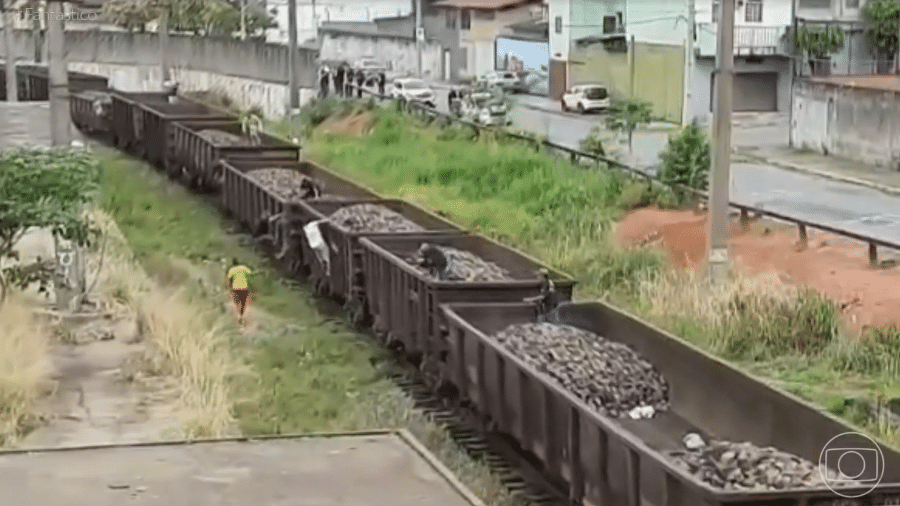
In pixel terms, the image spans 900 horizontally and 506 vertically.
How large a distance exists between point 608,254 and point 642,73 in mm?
39285

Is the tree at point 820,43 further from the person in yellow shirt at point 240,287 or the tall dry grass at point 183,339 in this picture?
the person in yellow shirt at point 240,287

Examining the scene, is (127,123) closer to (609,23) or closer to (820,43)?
(820,43)

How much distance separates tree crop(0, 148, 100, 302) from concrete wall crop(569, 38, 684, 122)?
37650 millimetres

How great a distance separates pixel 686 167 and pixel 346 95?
29223 mm

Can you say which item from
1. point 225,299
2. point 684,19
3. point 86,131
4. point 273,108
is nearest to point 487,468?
point 225,299

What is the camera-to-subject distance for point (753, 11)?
5906 cm

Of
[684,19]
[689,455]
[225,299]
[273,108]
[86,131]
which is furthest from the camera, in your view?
[684,19]

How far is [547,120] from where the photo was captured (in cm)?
5812

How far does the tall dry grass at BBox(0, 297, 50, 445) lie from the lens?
591 inches

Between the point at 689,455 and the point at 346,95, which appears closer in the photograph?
the point at 689,455

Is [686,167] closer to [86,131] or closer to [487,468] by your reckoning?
[487,468]

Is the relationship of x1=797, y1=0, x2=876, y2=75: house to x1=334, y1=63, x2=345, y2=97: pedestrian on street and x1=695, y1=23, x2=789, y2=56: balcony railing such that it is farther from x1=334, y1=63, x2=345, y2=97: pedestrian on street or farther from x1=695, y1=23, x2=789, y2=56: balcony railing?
x1=334, y1=63, x2=345, y2=97: pedestrian on street

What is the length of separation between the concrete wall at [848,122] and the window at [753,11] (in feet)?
37.8

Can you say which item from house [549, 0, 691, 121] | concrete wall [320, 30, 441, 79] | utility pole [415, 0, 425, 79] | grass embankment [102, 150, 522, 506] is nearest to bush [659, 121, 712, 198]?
grass embankment [102, 150, 522, 506]
